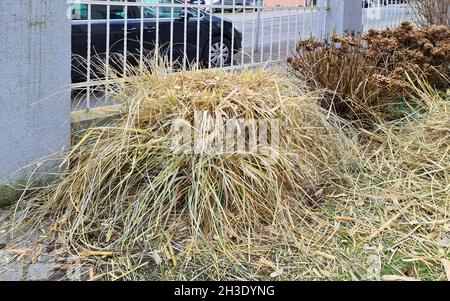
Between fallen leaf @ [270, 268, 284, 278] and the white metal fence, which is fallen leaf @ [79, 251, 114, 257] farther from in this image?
the white metal fence

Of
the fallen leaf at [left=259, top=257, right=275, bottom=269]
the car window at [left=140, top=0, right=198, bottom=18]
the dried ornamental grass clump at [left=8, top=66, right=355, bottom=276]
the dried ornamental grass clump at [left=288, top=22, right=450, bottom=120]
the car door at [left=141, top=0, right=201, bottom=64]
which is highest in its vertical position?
the car window at [left=140, top=0, right=198, bottom=18]

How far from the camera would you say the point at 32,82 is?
3406 mm

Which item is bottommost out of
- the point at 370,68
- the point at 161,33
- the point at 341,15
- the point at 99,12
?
the point at 370,68

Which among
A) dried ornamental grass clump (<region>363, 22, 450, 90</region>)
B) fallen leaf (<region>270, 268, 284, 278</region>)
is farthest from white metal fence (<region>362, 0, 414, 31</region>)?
fallen leaf (<region>270, 268, 284, 278</region>)

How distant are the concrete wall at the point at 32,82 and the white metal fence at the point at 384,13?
4.87 meters

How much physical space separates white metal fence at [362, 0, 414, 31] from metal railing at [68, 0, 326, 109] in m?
1.42

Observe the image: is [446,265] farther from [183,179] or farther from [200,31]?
[200,31]

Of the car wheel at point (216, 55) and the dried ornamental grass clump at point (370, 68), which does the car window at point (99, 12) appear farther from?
the dried ornamental grass clump at point (370, 68)

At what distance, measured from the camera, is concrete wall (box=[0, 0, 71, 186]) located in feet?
10.8

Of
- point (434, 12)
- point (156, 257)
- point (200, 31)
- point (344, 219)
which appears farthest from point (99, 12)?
point (434, 12)

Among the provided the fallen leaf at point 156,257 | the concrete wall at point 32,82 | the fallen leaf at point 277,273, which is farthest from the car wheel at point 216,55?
the fallen leaf at point 277,273

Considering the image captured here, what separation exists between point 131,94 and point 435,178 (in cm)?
216

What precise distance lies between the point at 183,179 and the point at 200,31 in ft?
8.81

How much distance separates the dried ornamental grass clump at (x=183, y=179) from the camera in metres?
2.94
